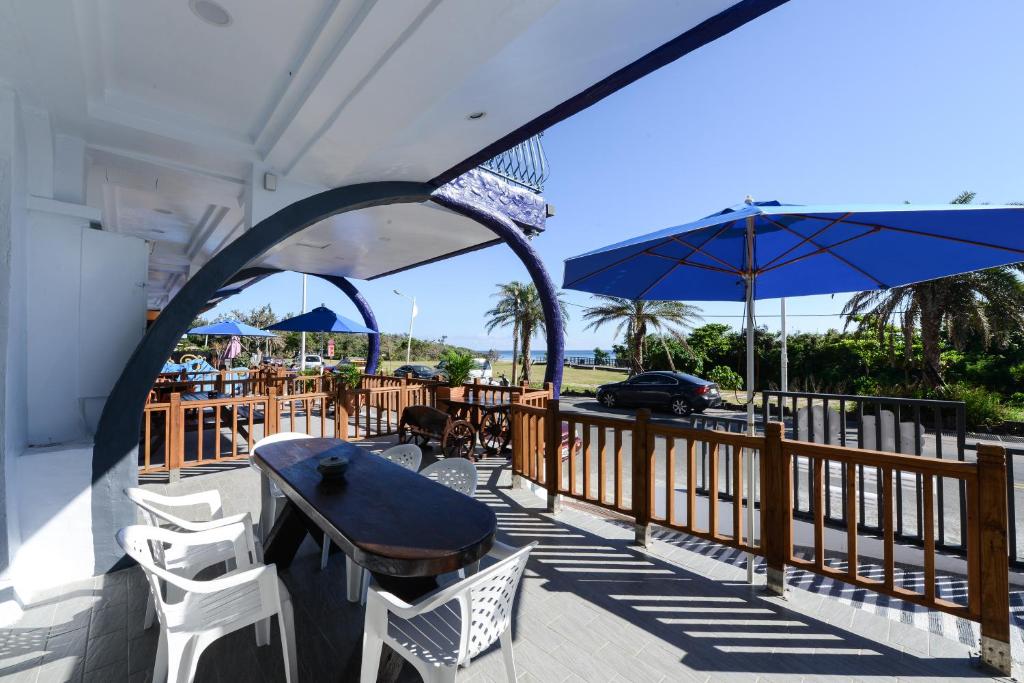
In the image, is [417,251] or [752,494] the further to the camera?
[417,251]

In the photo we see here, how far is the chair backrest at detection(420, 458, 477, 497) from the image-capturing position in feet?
10.1

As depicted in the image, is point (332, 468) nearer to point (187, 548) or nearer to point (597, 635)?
point (187, 548)

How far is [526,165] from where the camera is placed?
6.37 meters

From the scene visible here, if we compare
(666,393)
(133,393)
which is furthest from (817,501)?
(666,393)

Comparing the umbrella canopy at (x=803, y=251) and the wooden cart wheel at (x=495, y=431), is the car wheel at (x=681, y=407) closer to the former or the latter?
the wooden cart wheel at (x=495, y=431)

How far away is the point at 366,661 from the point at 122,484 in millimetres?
2956

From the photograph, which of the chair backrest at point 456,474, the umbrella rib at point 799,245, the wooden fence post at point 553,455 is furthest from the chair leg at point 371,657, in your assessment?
the umbrella rib at point 799,245

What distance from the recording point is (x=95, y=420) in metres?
3.55

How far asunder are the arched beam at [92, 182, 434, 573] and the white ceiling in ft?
2.90

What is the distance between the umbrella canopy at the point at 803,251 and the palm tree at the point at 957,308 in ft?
35.0

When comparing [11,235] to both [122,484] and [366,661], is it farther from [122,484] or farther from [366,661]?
[366,661]

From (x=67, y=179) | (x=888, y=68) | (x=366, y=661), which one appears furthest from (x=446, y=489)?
(x=888, y=68)

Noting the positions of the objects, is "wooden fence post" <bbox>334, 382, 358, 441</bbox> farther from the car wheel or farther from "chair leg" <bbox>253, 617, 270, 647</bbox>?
the car wheel

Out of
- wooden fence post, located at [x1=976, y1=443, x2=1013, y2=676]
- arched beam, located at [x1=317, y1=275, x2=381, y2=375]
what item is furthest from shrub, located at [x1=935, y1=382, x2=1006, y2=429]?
arched beam, located at [x1=317, y1=275, x2=381, y2=375]
